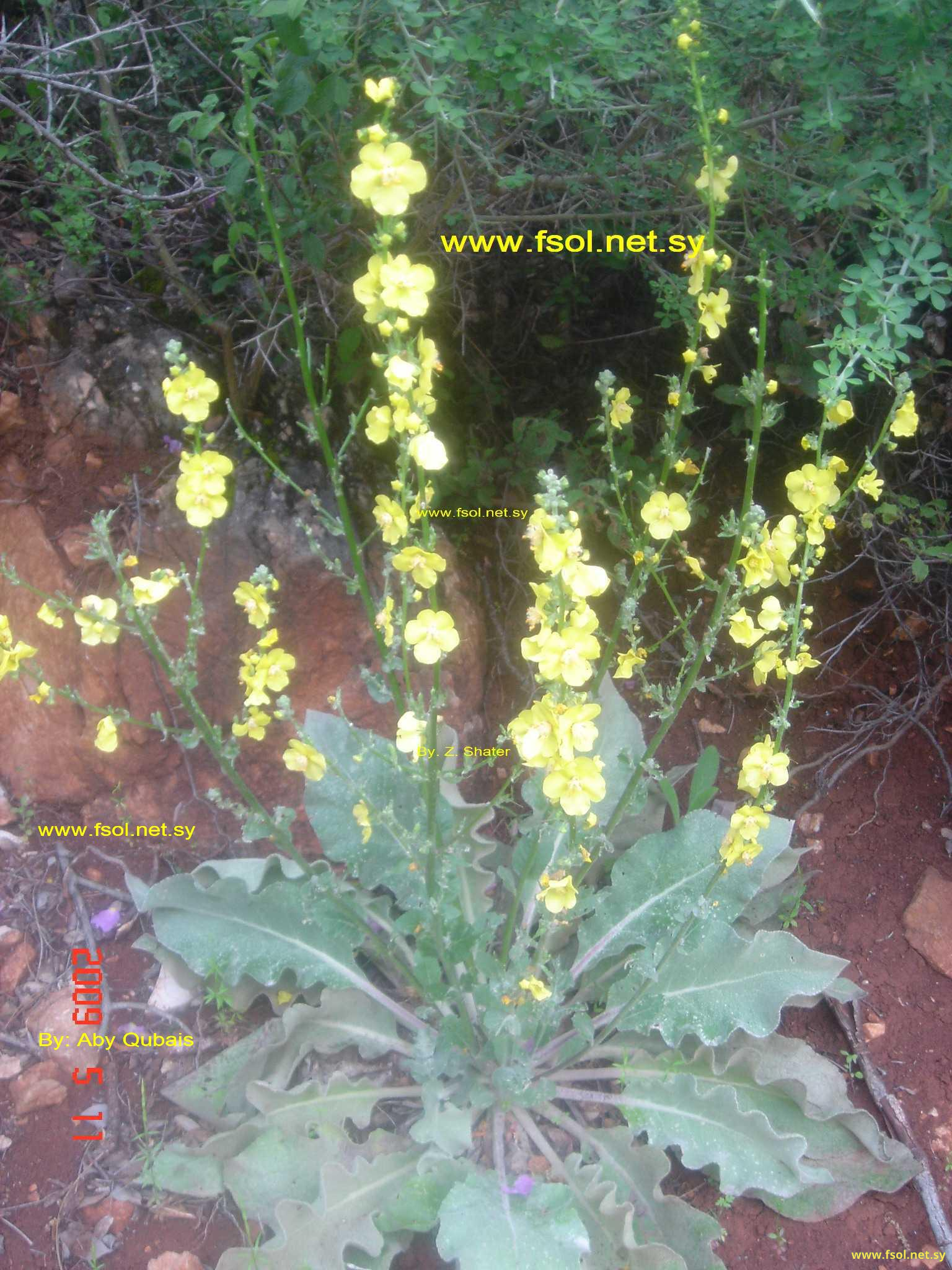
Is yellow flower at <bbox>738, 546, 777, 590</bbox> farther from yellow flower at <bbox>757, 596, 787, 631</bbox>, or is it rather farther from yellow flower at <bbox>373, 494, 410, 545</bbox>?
yellow flower at <bbox>373, 494, 410, 545</bbox>

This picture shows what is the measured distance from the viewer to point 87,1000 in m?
2.48

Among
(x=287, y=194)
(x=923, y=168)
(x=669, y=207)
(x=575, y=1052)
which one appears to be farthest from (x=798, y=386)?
(x=575, y=1052)

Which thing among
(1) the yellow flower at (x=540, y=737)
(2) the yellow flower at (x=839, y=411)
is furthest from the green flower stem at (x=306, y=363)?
(2) the yellow flower at (x=839, y=411)

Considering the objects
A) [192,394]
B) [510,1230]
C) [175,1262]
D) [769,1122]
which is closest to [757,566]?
[192,394]

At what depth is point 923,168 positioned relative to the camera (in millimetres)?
1997

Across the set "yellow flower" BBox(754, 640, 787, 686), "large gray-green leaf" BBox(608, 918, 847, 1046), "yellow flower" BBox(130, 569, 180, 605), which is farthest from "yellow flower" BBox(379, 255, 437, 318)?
"large gray-green leaf" BBox(608, 918, 847, 1046)

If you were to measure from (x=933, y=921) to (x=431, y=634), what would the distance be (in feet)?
6.17

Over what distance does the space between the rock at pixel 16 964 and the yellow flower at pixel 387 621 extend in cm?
161

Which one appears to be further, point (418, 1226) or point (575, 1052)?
point (575, 1052)

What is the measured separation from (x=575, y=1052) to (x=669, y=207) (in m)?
2.10

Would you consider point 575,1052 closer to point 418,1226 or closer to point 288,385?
point 418,1226

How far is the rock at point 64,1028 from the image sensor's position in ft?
7.88

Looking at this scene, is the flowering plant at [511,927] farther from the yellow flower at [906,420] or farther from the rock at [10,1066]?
the rock at [10,1066]

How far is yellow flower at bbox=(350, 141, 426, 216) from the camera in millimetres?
1299
